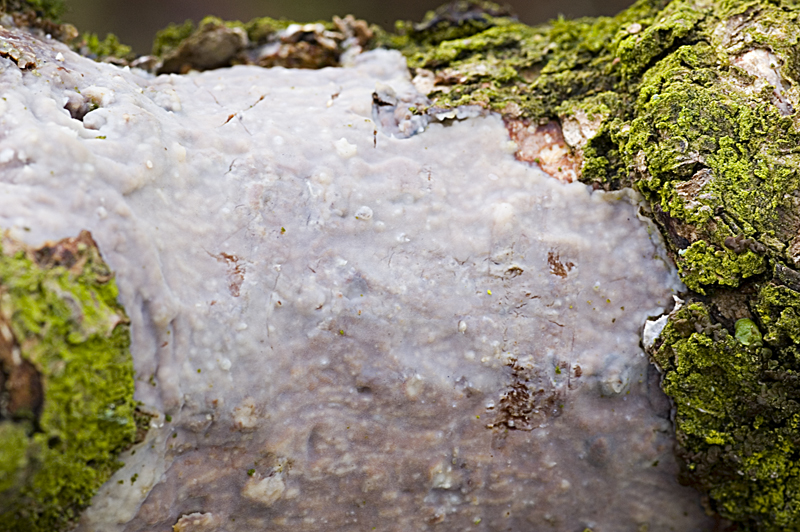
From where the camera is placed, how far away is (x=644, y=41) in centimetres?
154

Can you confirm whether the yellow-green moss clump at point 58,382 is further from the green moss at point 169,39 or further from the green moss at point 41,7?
the green moss at point 169,39

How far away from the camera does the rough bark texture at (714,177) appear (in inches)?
54.0

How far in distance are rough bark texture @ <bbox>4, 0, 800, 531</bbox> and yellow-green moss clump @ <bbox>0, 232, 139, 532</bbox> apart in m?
0.93

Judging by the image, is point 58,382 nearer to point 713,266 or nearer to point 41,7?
point 41,7

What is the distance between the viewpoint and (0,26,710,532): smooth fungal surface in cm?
127

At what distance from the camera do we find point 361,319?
138cm

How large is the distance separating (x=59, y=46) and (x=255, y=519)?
1.27m

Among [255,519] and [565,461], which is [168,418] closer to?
[255,519]

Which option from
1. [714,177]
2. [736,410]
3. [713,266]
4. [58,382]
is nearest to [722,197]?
[714,177]

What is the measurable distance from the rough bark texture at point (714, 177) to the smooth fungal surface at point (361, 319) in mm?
81

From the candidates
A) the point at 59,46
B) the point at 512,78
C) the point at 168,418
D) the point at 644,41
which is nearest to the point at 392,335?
the point at 168,418

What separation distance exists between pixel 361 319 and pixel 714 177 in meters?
0.87

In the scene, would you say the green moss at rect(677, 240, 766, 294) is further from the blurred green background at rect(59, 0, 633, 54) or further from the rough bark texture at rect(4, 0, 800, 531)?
the blurred green background at rect(59, 0, 633, 54)

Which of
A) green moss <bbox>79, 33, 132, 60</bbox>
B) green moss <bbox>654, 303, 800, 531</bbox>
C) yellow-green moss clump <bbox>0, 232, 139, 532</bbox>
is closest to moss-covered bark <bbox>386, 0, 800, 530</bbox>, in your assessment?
green moss <bbox>654, 303, 800, 531</bbox>
